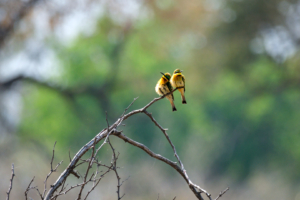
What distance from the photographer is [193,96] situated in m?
23.3

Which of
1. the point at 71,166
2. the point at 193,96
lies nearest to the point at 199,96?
the point at 193,96

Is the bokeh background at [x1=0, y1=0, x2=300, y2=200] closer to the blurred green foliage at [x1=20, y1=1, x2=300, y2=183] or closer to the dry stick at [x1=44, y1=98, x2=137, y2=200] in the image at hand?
the blurred green foliage at [x1=20, y1=1, x2=300, y2=183]

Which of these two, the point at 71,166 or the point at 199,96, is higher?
the point at 199,96

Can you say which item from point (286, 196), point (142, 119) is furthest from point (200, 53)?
point (286, 196)

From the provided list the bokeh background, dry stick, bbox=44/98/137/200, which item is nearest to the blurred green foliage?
the bokeh background

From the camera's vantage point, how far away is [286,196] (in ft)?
67.3

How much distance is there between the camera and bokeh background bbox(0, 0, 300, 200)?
1919cm

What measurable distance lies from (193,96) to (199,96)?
39 cm

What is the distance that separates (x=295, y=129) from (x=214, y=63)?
549 centimetres

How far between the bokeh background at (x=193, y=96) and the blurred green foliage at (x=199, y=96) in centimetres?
5

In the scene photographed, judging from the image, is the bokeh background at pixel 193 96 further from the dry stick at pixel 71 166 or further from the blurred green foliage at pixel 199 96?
the dry stick at pixel 71 166

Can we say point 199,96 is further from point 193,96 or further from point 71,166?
point 71,166

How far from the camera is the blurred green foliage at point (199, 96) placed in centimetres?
2019

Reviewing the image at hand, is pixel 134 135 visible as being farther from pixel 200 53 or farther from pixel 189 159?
pixel 200 53
